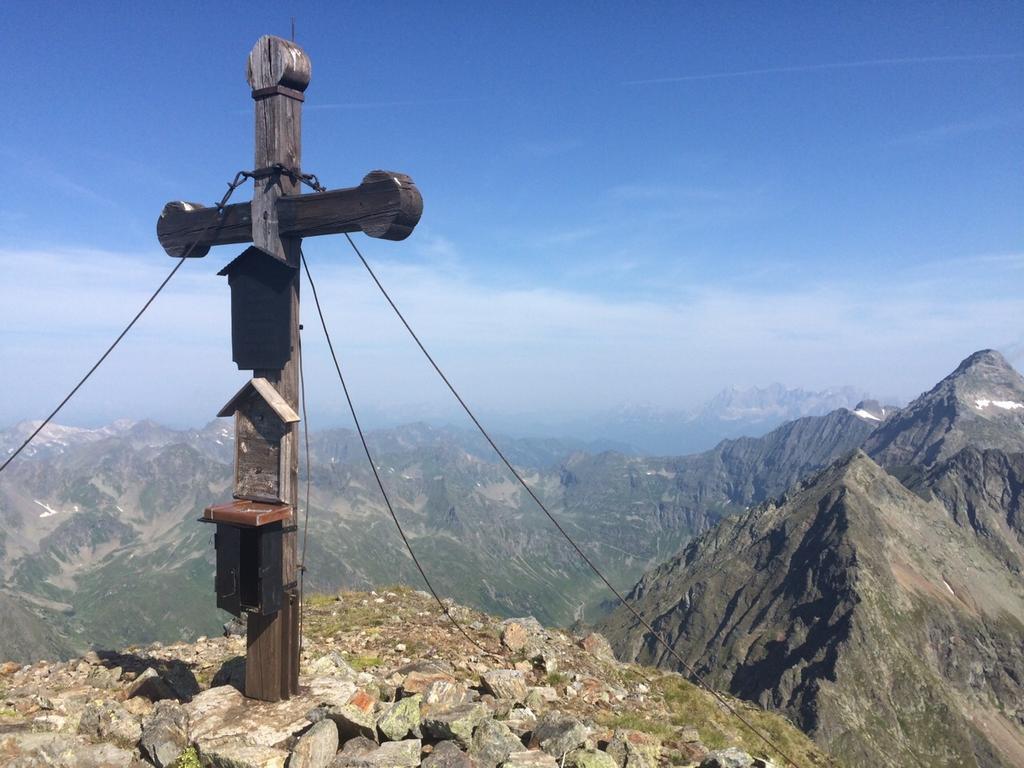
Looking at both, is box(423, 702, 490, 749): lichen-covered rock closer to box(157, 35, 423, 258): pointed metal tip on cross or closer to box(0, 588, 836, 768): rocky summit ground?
box(0, 588, 836, 768): rocky summit ground

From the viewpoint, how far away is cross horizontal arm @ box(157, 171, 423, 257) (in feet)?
33.2

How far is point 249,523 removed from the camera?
10328mm

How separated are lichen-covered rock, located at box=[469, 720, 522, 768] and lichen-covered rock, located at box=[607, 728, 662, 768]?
1.69m

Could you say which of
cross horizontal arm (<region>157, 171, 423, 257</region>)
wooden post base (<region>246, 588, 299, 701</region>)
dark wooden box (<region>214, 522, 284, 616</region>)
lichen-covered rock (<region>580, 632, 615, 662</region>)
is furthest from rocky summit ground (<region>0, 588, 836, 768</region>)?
cross horizontal arm (<region>157, 171, 423, 257</region>)

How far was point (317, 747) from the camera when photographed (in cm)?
902

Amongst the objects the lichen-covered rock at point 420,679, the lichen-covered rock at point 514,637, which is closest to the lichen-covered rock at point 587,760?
the lichen-covered rock at point 420,679

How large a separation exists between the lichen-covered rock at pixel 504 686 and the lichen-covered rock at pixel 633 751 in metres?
2.30

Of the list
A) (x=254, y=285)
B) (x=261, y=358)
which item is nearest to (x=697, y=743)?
(x=261, y=358)

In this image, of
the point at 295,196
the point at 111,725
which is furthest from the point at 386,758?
the point at 295,196

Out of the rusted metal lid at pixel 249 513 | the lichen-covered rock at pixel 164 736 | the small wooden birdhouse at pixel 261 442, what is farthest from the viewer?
the small wooden birdhouse at pixel 261 442

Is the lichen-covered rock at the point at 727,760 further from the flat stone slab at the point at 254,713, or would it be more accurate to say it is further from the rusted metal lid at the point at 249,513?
the rusted metal lid at the point at 249,513

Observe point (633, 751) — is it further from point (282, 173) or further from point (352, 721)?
point (282, 173)

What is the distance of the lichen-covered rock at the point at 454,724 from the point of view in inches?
373

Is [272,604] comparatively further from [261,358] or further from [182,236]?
[182,236]
